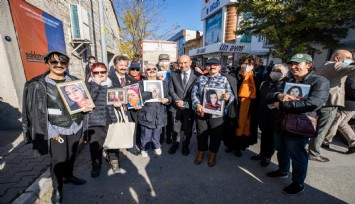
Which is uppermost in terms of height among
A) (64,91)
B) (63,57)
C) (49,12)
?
(49,12)

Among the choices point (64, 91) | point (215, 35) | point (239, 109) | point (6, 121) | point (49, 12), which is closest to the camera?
point (64, 91)

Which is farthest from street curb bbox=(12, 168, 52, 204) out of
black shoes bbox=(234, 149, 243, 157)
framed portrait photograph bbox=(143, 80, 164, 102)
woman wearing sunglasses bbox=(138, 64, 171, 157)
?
black shoes bbox=(234, 149, 243, 157)

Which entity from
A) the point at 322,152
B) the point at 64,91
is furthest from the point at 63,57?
the point at 322,152

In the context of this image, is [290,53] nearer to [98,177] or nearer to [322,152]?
[322,152]

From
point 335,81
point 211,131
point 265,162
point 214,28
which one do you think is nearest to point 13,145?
point 211,131

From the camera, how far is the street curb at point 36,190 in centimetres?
242

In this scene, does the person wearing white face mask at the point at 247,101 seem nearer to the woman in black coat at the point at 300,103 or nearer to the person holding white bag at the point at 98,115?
the woman in black coat at the point at 300,103

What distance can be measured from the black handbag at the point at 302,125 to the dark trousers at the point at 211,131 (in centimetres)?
114

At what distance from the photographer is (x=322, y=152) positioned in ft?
13.4

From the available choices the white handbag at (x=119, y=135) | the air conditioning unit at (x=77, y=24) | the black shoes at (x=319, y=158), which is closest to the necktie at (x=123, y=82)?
the white handbag at (x=119, y=135)

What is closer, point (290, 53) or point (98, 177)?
point (98, 177)

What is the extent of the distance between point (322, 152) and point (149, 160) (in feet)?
13.1

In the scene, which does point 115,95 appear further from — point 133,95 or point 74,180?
point 74,180

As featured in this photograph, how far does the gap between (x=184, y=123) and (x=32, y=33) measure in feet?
15.6
